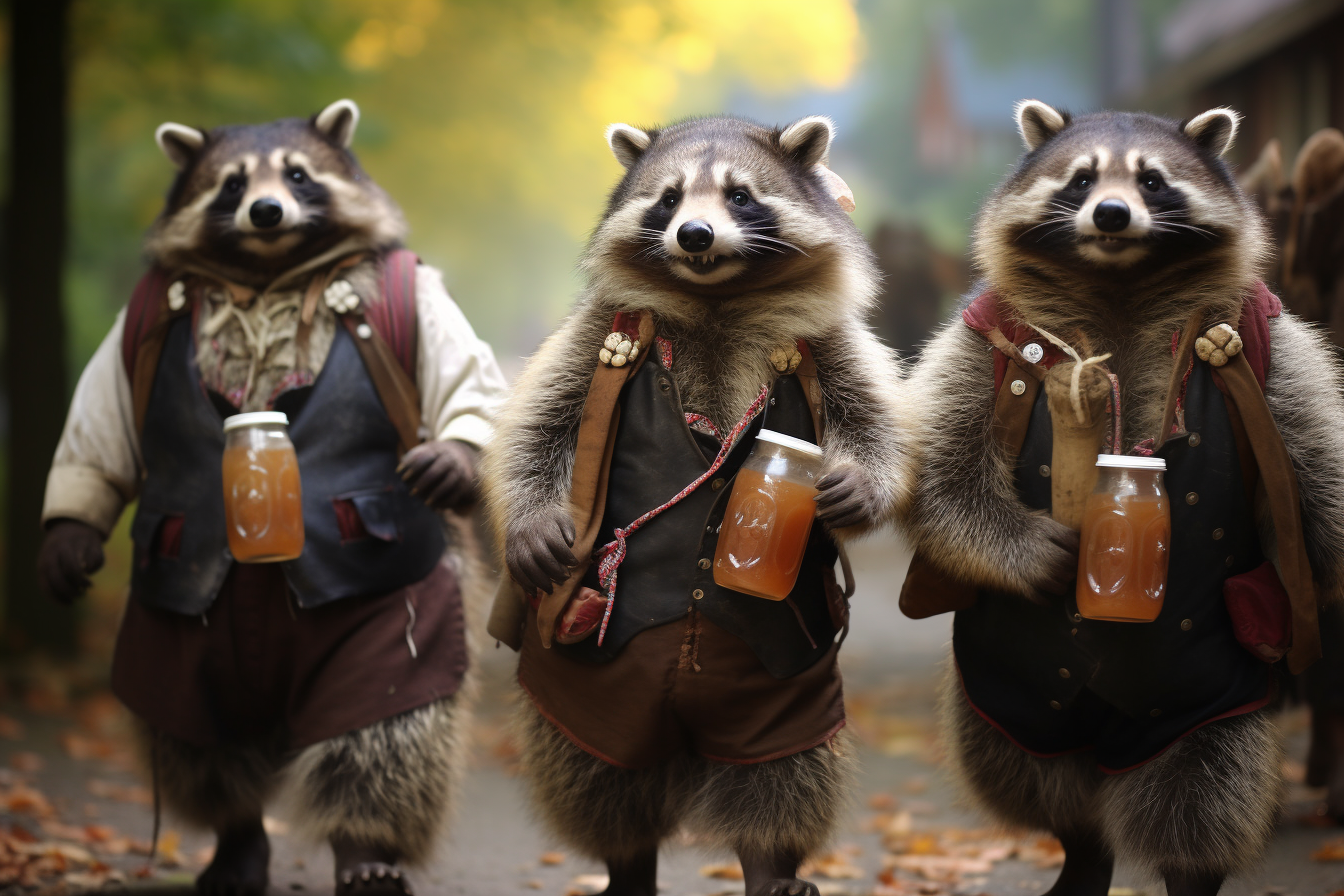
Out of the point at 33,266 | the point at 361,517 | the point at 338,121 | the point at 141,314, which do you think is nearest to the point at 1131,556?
the point at 361,517

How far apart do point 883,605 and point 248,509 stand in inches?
266

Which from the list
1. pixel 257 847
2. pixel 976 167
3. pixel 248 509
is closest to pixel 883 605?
pixel 976 167

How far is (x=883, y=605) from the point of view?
29.1 ft

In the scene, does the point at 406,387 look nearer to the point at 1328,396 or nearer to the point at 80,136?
the point at 1328,396

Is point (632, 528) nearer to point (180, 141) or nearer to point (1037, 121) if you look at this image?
point (1037, 121)

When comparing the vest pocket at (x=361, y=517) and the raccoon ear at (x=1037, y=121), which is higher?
the raccoon ear at (x=1037, y=121)

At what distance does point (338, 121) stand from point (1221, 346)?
2274mm

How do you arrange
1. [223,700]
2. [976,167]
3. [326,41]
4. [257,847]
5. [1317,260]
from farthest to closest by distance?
[976,167], [326,41], [1317,260], [257,847], [223,700]

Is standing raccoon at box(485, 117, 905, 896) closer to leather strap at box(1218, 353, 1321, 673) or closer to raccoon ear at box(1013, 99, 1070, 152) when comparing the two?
raccoon ear at box(1013, 99, 1070, 152)

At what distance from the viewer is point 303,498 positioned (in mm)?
2980

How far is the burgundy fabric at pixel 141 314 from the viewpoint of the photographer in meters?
3.15

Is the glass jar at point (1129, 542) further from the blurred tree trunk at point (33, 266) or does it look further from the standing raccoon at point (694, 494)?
the blurred tree trunk at point (33, 266)

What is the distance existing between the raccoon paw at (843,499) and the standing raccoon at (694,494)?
2 centimetres

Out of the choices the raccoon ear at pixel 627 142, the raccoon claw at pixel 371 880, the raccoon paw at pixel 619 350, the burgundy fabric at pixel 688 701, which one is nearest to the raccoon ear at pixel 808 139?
the raccoon ear at pixel 627 142
